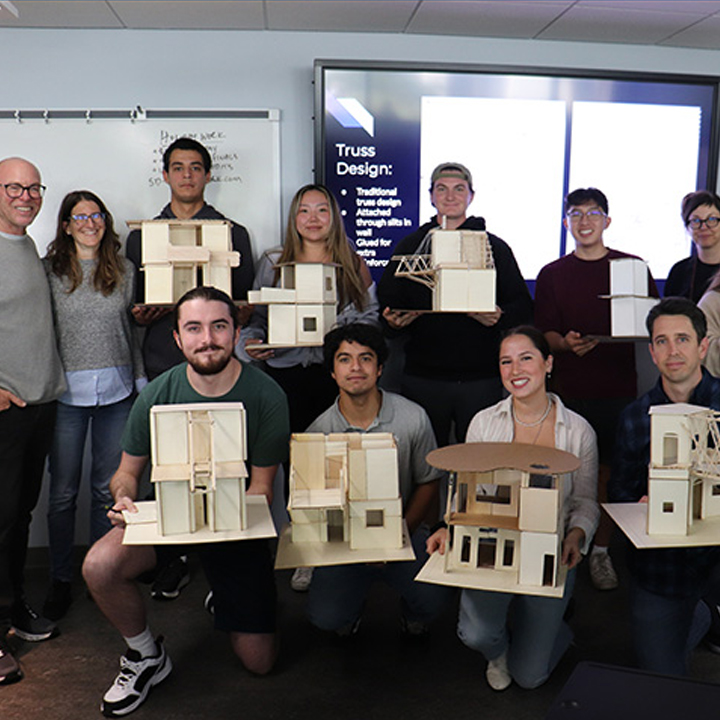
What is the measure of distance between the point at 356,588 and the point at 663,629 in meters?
1.00

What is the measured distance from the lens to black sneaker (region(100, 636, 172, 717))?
7.49ft

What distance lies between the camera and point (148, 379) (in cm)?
314

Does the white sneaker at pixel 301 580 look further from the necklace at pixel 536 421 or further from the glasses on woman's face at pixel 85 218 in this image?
the glasses on woman's face at pixel 85 218

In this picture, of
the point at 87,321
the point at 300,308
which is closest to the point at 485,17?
the point at 300,308

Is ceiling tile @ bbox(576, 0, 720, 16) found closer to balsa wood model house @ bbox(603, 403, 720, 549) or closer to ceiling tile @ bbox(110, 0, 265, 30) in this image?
ceiling tile @ bbox(110, 0, 265, 30)

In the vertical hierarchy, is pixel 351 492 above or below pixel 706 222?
below

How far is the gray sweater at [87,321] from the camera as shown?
2.88m

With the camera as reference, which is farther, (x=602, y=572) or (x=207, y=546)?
(x=602, y=572)

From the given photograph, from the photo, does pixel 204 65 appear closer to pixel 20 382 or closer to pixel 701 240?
pixel 20 382

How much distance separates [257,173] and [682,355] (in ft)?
7.06

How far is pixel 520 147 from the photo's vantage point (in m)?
3.66

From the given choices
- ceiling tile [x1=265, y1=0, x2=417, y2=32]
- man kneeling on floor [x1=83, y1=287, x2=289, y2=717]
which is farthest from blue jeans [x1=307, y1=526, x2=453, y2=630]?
ceiling tile [x1=265, y1=0, x2=417, y2=32]

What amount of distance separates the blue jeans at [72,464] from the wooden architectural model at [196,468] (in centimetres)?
105

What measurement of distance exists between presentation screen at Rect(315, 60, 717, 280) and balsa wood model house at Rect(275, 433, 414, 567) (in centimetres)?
160
